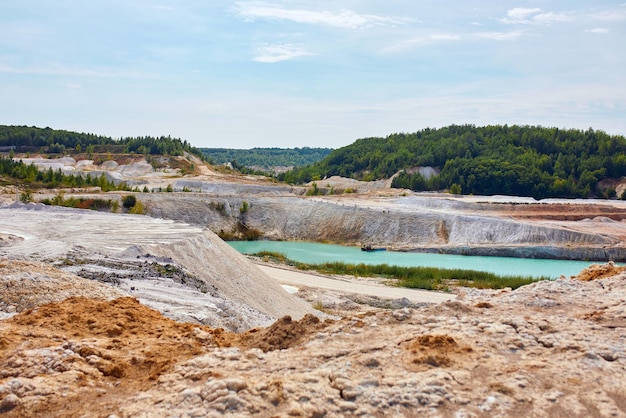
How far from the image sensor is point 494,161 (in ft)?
294

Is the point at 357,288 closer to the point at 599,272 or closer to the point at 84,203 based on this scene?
the point at 599,272

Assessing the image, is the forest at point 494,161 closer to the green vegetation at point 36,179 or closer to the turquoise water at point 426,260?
the turquoise water at point 426,260

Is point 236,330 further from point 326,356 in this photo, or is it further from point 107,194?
point 107,194

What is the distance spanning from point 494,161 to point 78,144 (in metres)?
80.7

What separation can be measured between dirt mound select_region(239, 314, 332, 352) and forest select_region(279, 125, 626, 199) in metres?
77.9

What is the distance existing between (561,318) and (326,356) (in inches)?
159

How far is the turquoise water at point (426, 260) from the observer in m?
42.5

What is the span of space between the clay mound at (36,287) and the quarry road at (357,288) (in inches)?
644

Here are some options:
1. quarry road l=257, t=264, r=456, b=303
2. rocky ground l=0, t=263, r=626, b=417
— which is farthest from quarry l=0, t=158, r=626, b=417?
quarry road l=257, t=264, r=456, b=303

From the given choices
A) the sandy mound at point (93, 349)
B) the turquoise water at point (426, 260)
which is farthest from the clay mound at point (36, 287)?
the turquoise water at point (426, 260)

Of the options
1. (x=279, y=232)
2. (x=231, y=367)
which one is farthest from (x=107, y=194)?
(x=231, y=367)

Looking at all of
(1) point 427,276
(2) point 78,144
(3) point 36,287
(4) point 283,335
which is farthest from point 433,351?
(2) point 78,144

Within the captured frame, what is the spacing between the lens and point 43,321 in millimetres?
9719

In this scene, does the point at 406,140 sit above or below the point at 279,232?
above
